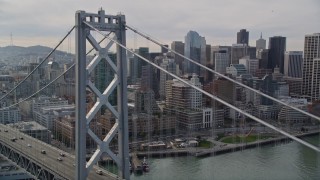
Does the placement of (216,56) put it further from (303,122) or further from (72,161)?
(72,161)

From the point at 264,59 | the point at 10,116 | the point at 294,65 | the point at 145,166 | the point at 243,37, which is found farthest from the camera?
the point at 243,37

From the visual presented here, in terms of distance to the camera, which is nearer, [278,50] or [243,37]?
[278,50]

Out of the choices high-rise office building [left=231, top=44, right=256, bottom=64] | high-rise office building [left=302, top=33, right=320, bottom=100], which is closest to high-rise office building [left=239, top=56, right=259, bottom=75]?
high-rise office building [left=231, top=44, right=256, bottom=64]

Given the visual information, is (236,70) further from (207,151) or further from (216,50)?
(207,151)

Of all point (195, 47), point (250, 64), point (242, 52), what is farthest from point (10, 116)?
point (242, 52)

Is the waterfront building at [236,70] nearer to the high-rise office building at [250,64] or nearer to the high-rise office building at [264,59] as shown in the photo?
the high-rise office building at [250,64]

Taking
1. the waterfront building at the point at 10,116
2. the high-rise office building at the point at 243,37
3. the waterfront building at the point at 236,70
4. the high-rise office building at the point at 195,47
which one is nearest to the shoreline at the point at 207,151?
the waterfront building at the point at 10,116
